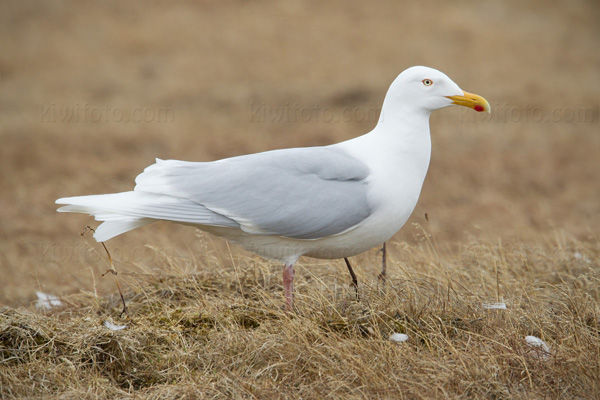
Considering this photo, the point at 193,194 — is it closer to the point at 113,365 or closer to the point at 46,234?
the point at 113,365

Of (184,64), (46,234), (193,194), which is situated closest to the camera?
(193,194)

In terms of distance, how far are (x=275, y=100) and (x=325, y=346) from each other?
8.70 metres

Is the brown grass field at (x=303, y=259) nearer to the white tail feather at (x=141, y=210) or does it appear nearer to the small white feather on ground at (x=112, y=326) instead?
the small white feather on ground at (x=112, y=326)

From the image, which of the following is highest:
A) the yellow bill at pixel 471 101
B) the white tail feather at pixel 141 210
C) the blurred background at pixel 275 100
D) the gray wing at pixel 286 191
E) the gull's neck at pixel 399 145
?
the yellow bill at pixel 471 101

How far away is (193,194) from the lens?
3.54 metres

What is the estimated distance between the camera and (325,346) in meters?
3.09

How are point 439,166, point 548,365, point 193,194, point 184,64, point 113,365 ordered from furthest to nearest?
point 184,64
point 439,166
point 193,194
point 113,365
point 548,365

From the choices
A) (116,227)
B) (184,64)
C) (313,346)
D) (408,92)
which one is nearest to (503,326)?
(313,346)

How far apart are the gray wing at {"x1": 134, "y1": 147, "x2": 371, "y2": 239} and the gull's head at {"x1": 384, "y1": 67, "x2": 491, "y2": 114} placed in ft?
1.52

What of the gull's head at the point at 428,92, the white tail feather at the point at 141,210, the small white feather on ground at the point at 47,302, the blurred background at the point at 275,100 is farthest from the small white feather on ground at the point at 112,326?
the blurred background at the point at 275,100

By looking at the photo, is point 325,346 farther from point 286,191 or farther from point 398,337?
point 286,191

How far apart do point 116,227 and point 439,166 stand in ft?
22.5

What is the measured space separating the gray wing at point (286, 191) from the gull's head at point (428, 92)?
1.52 ft

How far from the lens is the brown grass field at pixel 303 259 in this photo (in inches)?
120
